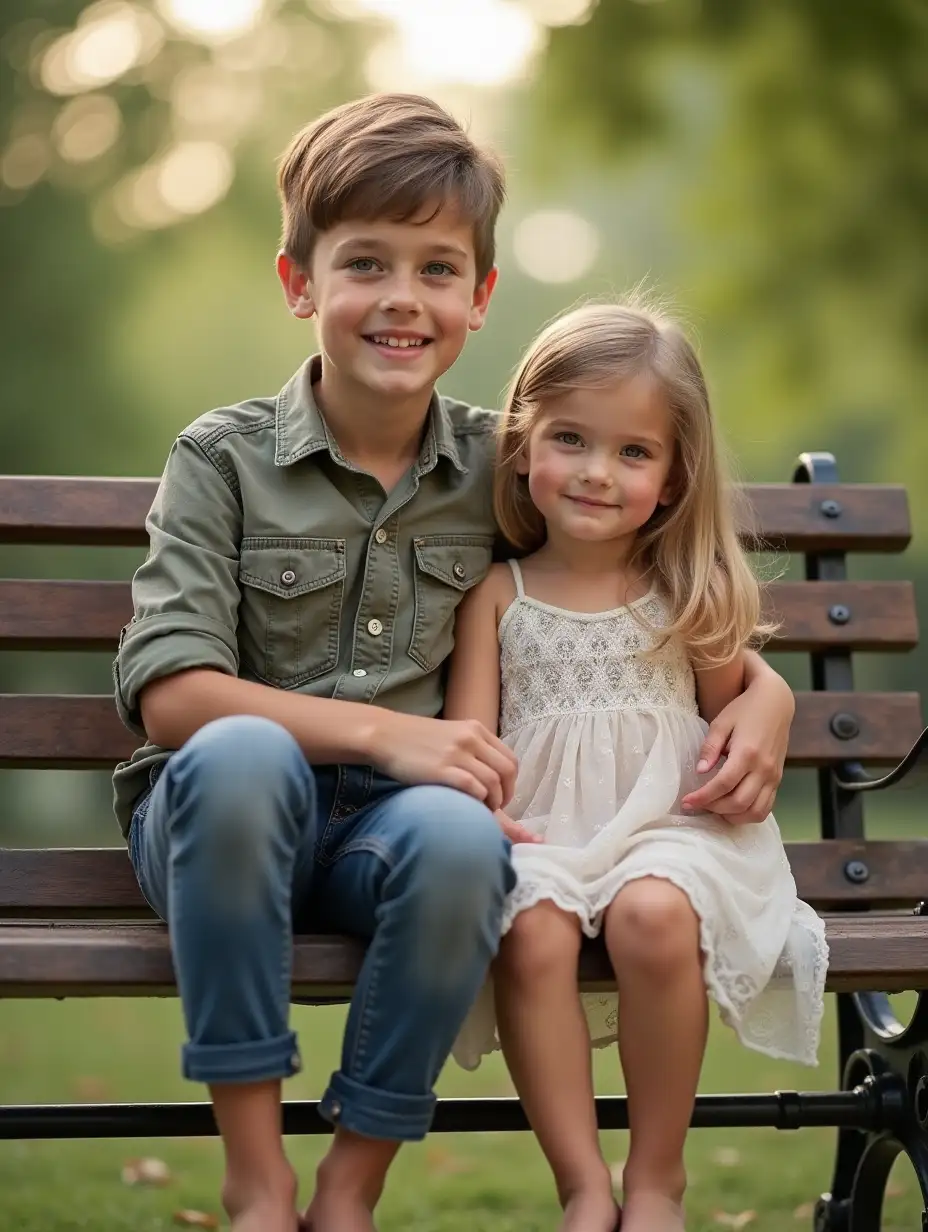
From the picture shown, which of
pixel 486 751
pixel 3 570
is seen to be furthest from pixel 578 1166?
pixel 3 570

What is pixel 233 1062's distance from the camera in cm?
170

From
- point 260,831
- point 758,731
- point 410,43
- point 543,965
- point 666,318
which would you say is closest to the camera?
point 260,831

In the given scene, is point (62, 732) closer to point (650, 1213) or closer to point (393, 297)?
point (393, 297)

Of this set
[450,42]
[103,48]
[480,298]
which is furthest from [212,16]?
[480,298]

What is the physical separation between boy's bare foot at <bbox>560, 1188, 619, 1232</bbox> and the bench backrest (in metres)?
0.91

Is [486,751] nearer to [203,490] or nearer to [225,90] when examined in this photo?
[203,490]

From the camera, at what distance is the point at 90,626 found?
102 inches

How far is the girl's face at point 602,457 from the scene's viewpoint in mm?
2232

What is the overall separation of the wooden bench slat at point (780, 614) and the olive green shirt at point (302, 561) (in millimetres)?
431

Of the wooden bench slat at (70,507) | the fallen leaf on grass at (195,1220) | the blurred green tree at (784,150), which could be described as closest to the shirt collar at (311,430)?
the wooden bench slat at (70,507)

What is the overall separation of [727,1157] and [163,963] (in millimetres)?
2128

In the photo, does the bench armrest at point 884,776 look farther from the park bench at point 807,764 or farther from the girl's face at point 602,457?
the girl's face at point 602,457

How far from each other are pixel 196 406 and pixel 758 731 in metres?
6.78

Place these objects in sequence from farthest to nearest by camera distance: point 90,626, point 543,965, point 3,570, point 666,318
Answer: point 3,570 < point 90,626 < point 666,318 < point 543,965
